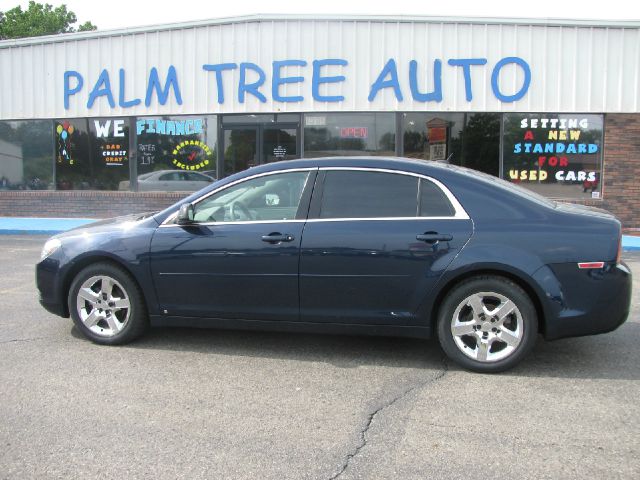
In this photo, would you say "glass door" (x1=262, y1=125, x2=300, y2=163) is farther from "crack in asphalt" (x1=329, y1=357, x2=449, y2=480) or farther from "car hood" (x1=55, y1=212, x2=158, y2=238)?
"crack in asphalt" (x1=329, y1=357, x2=449, y2=480)

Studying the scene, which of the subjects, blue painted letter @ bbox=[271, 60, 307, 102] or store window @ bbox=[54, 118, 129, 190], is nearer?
blue painted letter @ bbox=[271, 60, 307, 102]

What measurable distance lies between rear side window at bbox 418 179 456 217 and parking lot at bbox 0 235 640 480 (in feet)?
3.85

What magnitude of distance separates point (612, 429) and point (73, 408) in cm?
328

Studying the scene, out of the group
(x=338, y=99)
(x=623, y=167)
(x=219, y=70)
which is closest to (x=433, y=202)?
(x=338, y=99)

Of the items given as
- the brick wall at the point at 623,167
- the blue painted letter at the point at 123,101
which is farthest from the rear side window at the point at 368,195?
the blue painted letter at the point at 123,101

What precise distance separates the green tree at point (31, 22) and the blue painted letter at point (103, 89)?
20.8 m

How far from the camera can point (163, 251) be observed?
486 cm

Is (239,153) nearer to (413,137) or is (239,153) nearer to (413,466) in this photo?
(413,137)

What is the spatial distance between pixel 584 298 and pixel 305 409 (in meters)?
2.12

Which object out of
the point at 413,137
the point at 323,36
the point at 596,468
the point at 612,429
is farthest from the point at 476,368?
the point at 323,36

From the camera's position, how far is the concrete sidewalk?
1323cm

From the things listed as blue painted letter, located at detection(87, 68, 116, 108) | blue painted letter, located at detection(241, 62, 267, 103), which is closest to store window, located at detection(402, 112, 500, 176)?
blue painted letter, located at detection(241, 62, 267, 103)

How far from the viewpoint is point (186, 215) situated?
479 centimetres

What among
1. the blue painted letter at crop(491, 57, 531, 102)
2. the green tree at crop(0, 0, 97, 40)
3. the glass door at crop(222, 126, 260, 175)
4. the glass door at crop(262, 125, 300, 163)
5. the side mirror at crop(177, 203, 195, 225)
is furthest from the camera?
the green tree at crop(0, 0, 97, 40)
